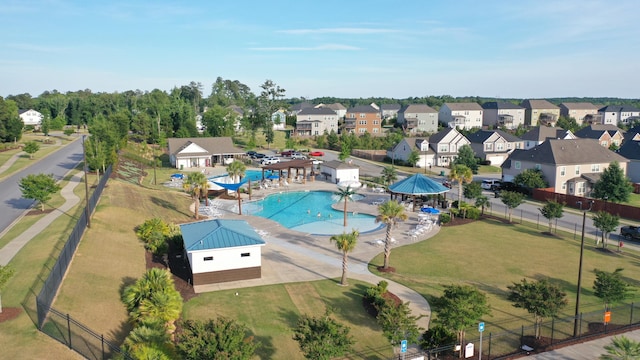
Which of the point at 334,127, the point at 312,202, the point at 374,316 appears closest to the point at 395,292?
the point at 374,316

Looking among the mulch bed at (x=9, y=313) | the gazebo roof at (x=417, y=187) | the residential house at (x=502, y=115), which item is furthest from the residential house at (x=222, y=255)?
the residential house at (x=502, y=115)

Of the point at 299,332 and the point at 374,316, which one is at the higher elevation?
the point at 299,332

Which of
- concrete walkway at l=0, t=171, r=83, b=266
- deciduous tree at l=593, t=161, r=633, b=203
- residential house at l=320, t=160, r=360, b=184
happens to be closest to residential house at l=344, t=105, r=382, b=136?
residential house at l=320, t=160, r=360, b=184

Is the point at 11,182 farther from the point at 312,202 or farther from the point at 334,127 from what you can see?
the point at 334,127

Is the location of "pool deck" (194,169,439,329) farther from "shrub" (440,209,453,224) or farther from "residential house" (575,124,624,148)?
"residential house" (575,124,624,148)

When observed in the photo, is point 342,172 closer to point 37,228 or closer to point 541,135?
point 37,228

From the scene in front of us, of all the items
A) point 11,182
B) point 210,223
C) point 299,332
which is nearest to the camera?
point 299,332
